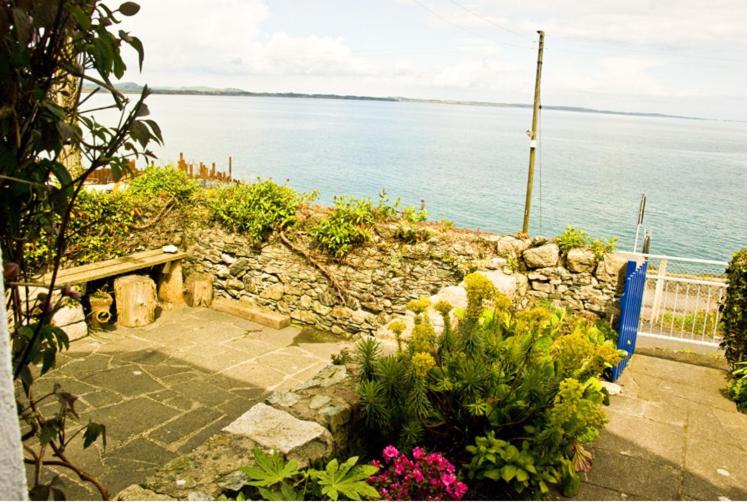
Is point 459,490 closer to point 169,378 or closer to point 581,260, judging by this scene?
point 169,378

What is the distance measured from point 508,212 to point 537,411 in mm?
29762

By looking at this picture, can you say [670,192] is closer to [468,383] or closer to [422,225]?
[422,225]

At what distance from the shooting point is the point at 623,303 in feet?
18.8

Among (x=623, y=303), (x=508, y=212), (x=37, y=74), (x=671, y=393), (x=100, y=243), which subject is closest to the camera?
(x=37, y=74)

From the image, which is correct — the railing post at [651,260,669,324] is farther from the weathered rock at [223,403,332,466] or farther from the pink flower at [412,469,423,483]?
the weathered rock at [223,403,332,466]

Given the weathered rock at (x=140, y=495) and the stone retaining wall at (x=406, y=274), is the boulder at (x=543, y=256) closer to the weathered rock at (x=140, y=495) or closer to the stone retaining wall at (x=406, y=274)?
the stone retaining wall at (x=406, y=274)

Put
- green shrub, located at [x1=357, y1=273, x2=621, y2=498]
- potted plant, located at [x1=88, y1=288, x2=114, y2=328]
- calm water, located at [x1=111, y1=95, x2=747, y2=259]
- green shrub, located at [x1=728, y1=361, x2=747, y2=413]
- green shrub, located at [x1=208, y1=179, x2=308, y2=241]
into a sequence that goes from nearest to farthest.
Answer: green shrub, located at [x1=357, y1=273, x2=621, y2=498], green shrub, located at [x1=728, y1=361, x2=747, y2=413], potted plant, located at [x1=88, y1=288, x2=114, y2=328], green shrub, located at [x1=208, y1=179, x2=308, y2=241], calm water, located at [x1=111, y1=95, x2=747, y2=259]

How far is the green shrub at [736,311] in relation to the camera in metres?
5.70

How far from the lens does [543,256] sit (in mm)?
7309

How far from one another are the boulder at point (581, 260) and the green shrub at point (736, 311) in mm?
1559

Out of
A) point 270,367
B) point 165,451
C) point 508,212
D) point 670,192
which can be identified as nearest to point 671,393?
point 270,367

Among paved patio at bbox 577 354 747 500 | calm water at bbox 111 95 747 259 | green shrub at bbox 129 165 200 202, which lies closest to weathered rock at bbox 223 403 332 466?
paved patio at bbox 577 354 747 500

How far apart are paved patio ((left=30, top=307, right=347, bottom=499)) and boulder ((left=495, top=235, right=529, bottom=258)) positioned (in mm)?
2522

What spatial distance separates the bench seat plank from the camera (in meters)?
6.61
